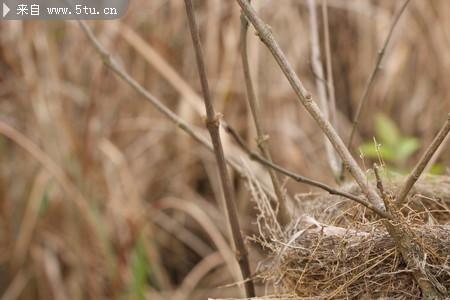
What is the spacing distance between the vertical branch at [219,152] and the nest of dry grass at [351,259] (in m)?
0.06

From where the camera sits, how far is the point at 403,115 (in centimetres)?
265

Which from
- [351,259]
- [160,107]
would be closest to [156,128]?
[160,107]

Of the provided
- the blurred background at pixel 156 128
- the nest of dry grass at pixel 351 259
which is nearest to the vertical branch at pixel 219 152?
the nest of dry grass at pixel 351 259

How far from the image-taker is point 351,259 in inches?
25.6

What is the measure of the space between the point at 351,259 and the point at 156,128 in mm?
1783

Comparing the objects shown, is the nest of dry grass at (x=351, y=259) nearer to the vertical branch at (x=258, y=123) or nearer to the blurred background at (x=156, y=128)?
the vertical branch at (x=258, y=123)

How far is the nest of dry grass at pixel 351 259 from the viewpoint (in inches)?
24.4

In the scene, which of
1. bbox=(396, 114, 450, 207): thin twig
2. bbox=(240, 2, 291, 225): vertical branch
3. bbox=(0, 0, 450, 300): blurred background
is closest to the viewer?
bbox=(396, 114, 450, 207): thin twig

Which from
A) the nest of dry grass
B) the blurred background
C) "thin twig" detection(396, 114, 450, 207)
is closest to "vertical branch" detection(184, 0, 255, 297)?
the nest of dry grass

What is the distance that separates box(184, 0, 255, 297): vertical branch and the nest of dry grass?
2.4 inches

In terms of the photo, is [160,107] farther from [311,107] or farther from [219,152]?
[311,107]

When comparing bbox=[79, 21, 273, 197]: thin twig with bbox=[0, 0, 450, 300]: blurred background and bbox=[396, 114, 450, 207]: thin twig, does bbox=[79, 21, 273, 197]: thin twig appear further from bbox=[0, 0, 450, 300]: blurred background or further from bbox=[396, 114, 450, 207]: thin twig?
bbox=[0, 0, 450, 300]: blurred background

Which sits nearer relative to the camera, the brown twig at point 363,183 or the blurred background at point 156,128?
the brown twig at point 363,183

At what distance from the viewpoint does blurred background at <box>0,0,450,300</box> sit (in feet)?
6.76
